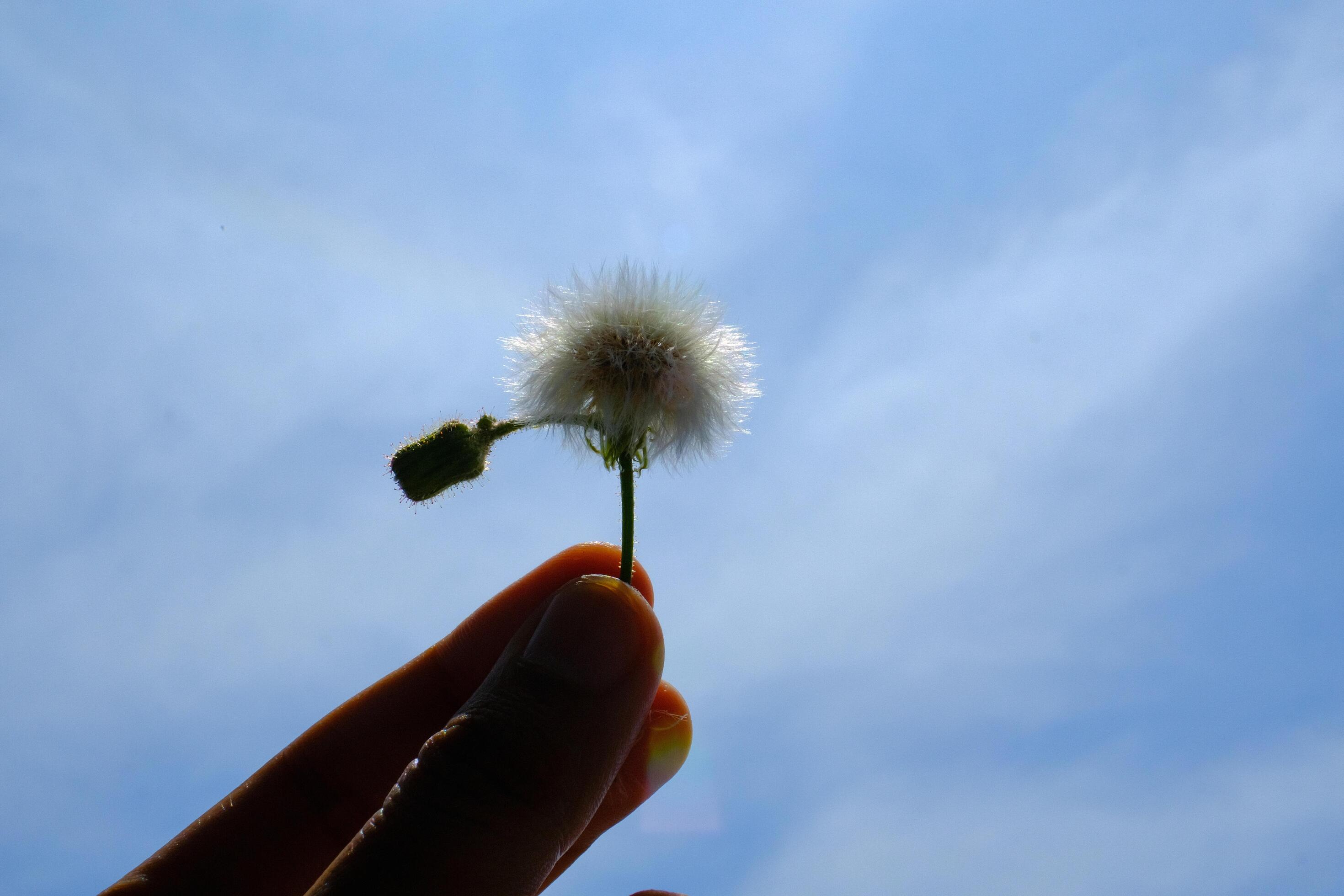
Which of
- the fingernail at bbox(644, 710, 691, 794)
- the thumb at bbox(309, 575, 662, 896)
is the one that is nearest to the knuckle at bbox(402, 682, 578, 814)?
the thumb at bbox(309, 575, 662, 896)

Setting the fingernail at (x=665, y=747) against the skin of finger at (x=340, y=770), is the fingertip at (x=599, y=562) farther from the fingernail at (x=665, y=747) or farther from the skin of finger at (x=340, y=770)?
the fingernail at (x=665, y=747)

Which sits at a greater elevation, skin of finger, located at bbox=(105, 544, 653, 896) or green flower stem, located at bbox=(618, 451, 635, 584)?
green flower stem, located at bbox=(618, 451, 635, 584)

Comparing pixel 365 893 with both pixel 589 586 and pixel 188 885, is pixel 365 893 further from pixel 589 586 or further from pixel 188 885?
pixel 188 885

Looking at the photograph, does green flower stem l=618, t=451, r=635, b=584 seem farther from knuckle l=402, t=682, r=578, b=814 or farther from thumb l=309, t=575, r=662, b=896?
knuckle l=402, t=682, r=578, b=814

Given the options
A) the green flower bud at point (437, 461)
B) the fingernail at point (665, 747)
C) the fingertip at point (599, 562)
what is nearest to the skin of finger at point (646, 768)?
the fingernail at point (665, 747)

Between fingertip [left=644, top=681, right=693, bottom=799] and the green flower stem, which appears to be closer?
the green flower stem

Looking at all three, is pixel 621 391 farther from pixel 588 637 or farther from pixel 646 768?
pixel 646 768

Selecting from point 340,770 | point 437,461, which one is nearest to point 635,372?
point 437,461

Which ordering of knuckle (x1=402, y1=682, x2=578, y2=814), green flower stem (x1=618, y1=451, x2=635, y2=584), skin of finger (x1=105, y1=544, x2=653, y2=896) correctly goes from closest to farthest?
knuckle (x1=402, y1=682, x2=578, y2=814) < green flower stem (x1=618, y1=451, x2=635, y2=584) < skin of finger (x1=105, y1=544, x2=653, y2=896)
